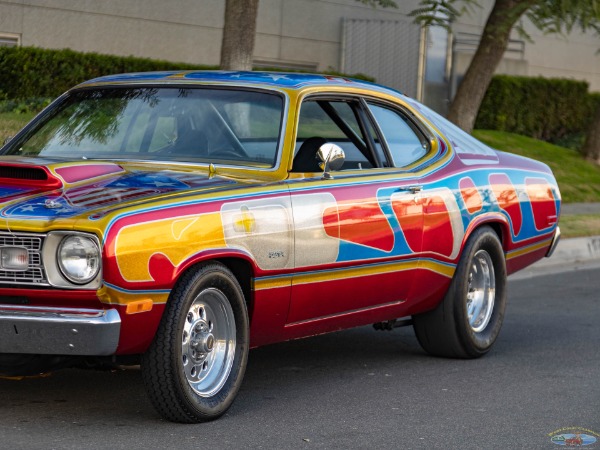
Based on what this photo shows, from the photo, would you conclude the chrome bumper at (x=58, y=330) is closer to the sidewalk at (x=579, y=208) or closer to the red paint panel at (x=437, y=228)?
the red paint panel at (x=437, y=228)

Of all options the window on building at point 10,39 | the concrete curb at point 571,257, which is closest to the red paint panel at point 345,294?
the concrete curb at point 571,257

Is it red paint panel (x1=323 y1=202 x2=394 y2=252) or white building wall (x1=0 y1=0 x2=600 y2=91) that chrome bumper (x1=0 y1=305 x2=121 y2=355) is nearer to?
red paint panel (x1=323 y1=202 x2=394 y2=252)

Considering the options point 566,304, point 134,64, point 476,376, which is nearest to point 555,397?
point 476,376

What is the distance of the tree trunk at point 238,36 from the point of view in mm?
13469

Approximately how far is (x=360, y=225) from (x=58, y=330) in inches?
79.6

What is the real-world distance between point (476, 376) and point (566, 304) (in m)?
3.50

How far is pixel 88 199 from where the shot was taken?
5473 millimetres

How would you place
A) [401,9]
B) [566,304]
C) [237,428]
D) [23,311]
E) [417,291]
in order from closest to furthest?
[23,311], [237,428], [417,291], [566,304], [401,9]

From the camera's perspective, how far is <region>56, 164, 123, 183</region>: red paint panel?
571 cm

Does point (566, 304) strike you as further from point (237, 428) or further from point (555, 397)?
point (237, 428)

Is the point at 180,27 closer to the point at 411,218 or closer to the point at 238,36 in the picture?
the point at 238,36

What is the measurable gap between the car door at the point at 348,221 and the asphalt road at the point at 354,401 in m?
0.50

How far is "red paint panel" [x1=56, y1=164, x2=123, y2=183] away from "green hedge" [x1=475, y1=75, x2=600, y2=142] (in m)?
21.0

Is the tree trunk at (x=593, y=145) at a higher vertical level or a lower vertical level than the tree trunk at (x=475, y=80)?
lower
